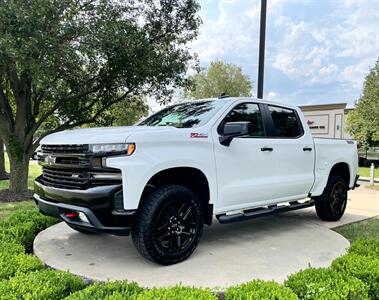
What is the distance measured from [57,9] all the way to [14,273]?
576 cm

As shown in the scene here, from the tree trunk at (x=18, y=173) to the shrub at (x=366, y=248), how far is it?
844cm

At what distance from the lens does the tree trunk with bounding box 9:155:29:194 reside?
973 centimetres

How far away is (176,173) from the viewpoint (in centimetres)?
409

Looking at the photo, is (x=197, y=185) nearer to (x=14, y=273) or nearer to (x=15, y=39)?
(x=14, y=273)

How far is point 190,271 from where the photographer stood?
3799 millimetres

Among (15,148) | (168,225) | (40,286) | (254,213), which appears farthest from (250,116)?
(15,148)

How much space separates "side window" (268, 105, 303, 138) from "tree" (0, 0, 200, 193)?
4.33m

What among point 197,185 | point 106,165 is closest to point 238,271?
point 197,185

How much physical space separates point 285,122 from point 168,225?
266 centimetres

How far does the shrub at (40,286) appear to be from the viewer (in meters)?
2.85

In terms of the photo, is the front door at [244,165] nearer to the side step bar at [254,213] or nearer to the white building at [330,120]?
the side step bar at [254,213]

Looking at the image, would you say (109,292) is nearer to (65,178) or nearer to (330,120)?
(65,178)

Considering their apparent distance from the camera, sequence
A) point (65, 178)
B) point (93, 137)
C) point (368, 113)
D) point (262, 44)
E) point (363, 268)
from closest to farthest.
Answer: point (363, 268)
point (93, 137)
point (65, 178)
point (262, 44)
point (368, 113)

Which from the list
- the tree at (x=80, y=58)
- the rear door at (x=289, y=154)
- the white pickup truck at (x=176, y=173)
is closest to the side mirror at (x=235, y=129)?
the white pickup truck at (x=176, y=173)
